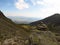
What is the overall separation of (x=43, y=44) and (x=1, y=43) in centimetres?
924

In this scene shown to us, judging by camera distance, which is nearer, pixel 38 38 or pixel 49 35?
pixel 38 38

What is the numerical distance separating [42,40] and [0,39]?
35.2ft

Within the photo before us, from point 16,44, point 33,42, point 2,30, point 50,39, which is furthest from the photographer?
point 2,30

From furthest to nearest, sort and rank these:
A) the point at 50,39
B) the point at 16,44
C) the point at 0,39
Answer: the point at 0,39, the point at 16,44, the point at 50,39

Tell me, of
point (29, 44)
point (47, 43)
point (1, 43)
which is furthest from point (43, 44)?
point (1, 43)

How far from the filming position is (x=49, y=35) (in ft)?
87.8

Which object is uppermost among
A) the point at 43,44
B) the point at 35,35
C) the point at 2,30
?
the point at 2,30

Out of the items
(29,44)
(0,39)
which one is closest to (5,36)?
(0,39)

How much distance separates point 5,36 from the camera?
3347 cm

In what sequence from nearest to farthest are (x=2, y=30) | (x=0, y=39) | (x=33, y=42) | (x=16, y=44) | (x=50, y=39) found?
(x=33, y=42) < (x=50, y=39) < (x=16, y=44) < (x=0, y=39) < (x=2, y=30)

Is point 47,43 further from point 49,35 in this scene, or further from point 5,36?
point 5,36

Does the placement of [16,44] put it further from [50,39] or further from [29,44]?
[50,39]

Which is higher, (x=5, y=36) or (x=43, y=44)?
(x=5, y=36)

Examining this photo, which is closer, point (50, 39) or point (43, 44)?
point (43, 44)
